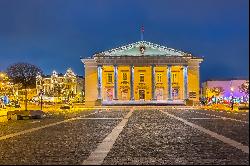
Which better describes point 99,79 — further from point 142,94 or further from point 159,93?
point 159,93

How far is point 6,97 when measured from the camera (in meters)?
89.7

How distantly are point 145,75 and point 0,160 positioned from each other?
337 ft

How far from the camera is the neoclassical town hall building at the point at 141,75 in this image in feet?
350

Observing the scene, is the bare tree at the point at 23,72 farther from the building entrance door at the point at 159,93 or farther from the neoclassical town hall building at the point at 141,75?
the building entrance door at the point at 159,93

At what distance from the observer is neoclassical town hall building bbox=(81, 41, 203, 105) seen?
107 m

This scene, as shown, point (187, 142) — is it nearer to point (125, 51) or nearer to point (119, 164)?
point (119, 164)

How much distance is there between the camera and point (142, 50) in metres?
108

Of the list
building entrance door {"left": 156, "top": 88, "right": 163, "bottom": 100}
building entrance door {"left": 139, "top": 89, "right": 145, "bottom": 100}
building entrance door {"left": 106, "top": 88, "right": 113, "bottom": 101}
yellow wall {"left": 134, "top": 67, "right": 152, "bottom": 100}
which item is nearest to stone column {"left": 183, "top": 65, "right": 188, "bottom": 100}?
building entrance door {"left": 156, "top": 88, "right": 163, "bottom": 100}

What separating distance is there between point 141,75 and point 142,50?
871cm

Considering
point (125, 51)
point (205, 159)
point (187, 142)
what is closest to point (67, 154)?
point (205, 159)

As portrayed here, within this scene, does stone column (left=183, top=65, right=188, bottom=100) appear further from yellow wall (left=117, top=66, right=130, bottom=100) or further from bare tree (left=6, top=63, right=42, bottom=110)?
bare tree (left=6, top=63, right=42, bottom=110)

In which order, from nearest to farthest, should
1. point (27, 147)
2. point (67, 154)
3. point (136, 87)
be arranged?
point (67, 154), point (27, 147), point (136, 87)

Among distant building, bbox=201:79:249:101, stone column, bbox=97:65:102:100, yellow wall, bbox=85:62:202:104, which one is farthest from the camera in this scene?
distant building, bbox=201:79:249:101

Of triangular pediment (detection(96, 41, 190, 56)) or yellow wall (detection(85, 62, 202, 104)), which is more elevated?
triangular pediment (detection(96, 41, 190, 56))
